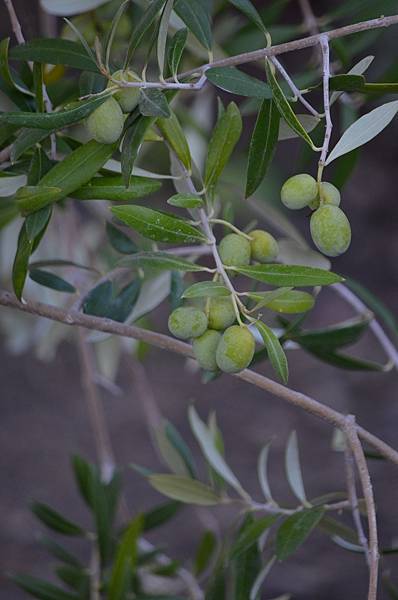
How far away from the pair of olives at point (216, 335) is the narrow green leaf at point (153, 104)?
0.35 ft

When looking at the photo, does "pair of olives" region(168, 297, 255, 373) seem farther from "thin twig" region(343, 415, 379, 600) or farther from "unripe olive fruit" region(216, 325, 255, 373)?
"thin twig" region(343, 415, 379, 600)

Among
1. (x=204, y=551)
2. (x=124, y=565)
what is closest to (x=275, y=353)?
(x=124, y=565)

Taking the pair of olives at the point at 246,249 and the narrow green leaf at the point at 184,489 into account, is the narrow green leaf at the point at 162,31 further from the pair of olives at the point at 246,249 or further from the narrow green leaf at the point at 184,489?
the narrow green leaf at the point at 184,489

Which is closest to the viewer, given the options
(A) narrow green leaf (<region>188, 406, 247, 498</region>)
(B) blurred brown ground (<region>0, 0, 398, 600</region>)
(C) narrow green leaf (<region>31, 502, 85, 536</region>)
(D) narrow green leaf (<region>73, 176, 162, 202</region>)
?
(D) narrow green leaf (<region>73, 176, 162, 202</region>)

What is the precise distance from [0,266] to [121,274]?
0.43 meters

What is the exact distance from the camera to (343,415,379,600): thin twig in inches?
18.1

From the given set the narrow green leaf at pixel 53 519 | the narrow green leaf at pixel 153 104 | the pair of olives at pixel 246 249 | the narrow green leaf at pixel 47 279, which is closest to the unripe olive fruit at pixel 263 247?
the pair of olives at pixel 246 249

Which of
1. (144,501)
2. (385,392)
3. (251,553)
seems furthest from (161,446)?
(385,392)

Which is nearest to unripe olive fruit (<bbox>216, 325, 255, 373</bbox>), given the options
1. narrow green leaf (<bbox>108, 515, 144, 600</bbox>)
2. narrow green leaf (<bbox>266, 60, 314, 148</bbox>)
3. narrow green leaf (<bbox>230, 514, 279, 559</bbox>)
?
narrow green leaf (<bbox>266, 60, 314, 148</bbox>)

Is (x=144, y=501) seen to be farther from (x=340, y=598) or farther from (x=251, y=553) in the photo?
(x=251, y=553)

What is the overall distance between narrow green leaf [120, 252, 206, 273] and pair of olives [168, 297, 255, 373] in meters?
0.04

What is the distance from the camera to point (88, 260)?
1.13 metres

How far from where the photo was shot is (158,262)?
0.51 meters

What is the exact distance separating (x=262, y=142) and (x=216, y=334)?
12cm
